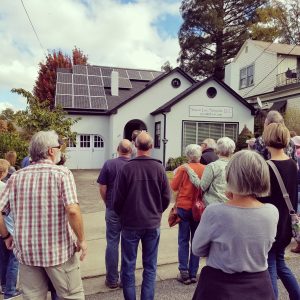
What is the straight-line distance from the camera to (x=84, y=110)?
18.9m

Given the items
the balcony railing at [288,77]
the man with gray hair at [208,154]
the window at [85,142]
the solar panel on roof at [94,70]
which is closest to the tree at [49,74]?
the solar panel on roof at [94,70]

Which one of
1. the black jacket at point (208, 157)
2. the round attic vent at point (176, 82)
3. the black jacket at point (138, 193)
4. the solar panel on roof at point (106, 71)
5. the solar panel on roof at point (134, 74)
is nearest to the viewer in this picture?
the black jacket at point (138, 193)

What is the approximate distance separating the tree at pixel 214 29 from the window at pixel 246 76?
803 centimetres

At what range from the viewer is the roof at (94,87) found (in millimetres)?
19031

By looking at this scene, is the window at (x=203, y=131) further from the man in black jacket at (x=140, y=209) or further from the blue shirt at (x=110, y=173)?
the man in black jacket at (x=140, y=209)

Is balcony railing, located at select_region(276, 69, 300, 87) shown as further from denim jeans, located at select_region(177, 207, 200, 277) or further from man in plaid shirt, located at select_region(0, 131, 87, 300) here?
man in plaid shirt, located at select_region(0, 131, 87, 300)

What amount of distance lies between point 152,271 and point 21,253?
1.45m

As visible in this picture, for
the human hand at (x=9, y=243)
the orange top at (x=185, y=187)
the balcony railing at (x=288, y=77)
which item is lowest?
the human hand at (x=9, y=243)

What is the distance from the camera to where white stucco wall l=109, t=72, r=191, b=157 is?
61.6 feet

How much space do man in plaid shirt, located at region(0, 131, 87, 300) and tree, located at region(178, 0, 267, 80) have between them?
110 feet

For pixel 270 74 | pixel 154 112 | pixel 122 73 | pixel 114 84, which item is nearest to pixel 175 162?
pixel 154 112

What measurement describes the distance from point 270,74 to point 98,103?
40.2 ft

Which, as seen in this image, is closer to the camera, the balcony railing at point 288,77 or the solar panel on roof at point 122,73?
the balcony railing at point 288,77

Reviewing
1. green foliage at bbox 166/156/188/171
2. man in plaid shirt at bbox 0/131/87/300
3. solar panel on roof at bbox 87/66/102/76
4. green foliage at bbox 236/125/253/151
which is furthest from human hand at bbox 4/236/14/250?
solar panel on roof at bbox 87/66/102/76
